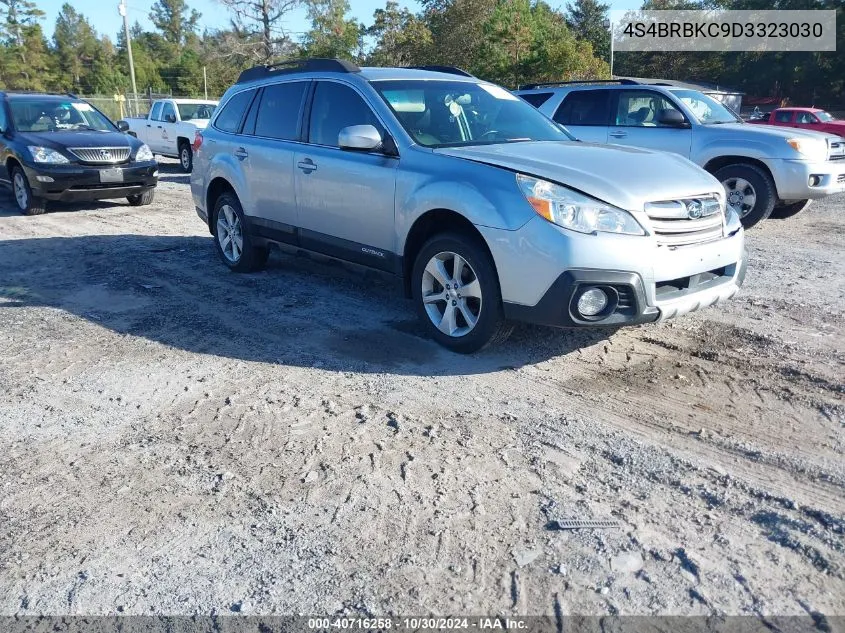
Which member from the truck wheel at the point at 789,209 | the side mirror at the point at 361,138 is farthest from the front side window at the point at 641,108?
the side mirror at the point at 361,138

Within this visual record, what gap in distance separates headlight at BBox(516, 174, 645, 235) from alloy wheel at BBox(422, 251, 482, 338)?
66cm

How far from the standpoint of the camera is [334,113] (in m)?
5.70

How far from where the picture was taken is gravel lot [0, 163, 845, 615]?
2607 mm

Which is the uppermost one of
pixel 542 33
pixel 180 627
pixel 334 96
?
pixel 542 33

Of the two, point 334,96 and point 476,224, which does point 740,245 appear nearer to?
point 476,224

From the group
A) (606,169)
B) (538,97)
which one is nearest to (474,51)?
(538,97)

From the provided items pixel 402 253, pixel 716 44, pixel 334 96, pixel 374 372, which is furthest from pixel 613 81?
pixel 716 44

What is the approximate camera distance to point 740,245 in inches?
187

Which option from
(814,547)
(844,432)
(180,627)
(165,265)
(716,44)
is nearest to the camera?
(180,627)

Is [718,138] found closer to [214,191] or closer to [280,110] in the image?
[280,110]

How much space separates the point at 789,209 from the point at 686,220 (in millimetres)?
6704

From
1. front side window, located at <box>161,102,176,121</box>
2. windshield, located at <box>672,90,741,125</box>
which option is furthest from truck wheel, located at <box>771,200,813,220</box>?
front side window, located at <box>161,102,176,121</box>

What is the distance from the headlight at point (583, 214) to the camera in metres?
4.11

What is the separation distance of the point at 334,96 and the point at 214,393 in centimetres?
269
